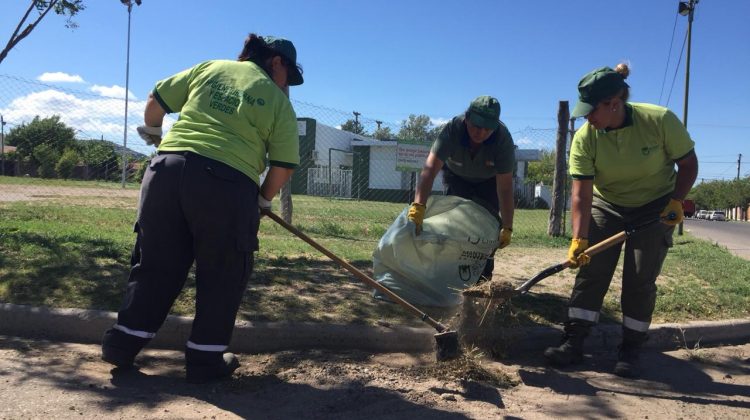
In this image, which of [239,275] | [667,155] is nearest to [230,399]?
[239,275]

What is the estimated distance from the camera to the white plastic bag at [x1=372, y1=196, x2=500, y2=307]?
4125 millimetres

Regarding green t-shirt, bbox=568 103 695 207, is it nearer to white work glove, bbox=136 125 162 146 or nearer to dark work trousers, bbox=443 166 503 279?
dark work trousers, bbox=443 166 503 279

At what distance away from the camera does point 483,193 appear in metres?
4.51

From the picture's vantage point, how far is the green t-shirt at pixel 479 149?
405 cm

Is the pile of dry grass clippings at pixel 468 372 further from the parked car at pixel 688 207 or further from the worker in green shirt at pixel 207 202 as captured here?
the parked car at pixel 688 207

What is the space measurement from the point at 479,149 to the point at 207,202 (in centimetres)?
220

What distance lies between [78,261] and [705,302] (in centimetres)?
533

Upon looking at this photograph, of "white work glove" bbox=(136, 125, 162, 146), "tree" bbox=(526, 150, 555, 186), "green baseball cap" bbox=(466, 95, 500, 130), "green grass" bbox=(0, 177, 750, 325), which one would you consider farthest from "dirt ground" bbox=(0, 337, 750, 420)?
"tree" bbox=(526, 150, 555, 186)

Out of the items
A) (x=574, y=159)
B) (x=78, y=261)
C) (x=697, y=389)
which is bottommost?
(x=697, y=389)

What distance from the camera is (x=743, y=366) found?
3.67 m

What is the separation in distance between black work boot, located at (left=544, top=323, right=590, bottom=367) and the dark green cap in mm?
1361

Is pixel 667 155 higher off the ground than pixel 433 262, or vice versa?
pixel 667 155

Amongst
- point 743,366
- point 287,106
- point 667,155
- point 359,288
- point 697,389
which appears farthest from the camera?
point 359,288

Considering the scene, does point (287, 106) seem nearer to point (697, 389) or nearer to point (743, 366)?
point (697, 389)
